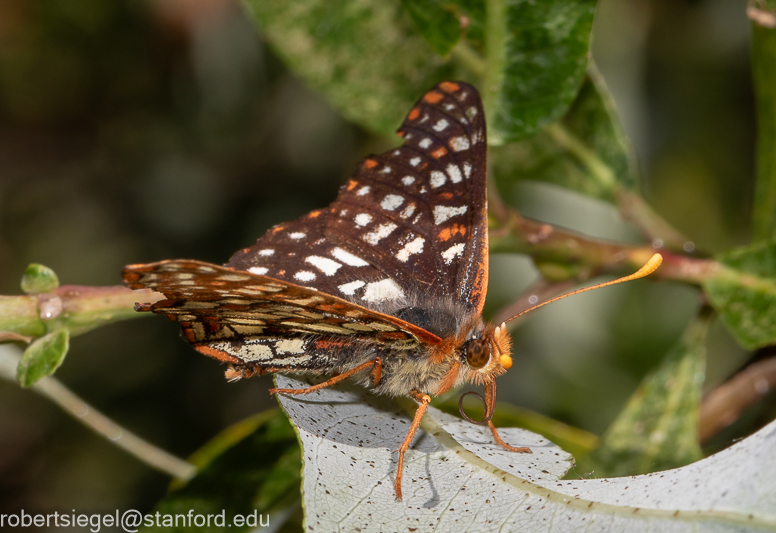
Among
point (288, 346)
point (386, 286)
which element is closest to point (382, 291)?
point (386, 286)

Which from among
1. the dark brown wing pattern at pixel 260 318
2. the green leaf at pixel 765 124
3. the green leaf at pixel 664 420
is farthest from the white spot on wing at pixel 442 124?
the green leaf at pixel 664 420

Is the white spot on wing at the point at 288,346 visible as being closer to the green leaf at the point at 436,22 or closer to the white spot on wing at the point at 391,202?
the white spot on wing at the point at 391,202

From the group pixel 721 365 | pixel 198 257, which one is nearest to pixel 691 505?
pixel 721 365

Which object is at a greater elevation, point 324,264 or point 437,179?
point 437,179

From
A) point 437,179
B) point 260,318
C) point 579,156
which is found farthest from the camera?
point 579,156

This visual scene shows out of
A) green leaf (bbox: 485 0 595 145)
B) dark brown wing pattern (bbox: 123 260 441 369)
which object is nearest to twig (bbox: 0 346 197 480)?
dark brown wing pattern (bbox: 123 260 441 369)

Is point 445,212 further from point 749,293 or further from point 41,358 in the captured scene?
point 41,358

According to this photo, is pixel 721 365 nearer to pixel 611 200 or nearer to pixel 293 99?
pixel 611 200

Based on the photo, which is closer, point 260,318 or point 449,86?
point 260,318
